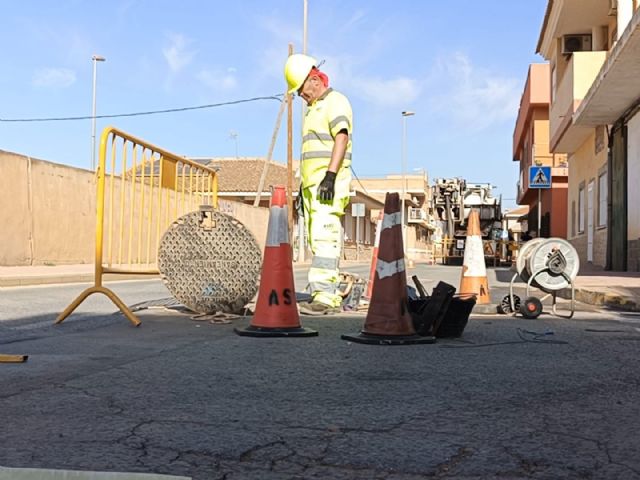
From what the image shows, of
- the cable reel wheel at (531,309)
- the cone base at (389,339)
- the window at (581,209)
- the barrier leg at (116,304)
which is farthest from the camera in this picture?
the window at (581,209)

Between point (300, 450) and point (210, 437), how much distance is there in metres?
0.34

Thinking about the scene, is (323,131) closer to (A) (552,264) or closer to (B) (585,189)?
(A) (552,264)

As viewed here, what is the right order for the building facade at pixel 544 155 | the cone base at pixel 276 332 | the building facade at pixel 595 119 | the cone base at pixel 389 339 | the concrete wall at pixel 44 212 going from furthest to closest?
the building facade at pixel 544 155 < the concrete wall at pixel 44 212 < the building facade at pixel 595 119 < the cone base at pixel 276 332 < the cone base at pixel 389 339

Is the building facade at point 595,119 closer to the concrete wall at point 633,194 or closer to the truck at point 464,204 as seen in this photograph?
the concrete wall at point 633,194

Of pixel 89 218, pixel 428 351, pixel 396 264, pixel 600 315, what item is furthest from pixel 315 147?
pixel 89 218

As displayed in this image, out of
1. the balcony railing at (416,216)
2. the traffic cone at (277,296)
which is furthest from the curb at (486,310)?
the balcony railing at (416,216)

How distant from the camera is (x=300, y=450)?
238 cm

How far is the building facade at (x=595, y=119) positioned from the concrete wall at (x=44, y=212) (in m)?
8.26

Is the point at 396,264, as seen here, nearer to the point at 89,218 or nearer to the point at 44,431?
the point at 44,431

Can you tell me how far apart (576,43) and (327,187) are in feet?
61.7

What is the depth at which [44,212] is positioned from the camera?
59.8ft

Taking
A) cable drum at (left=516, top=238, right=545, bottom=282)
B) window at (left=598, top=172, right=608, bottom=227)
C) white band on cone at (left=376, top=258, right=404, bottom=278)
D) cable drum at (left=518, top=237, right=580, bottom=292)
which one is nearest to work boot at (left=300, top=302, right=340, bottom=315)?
white band on cone at (left=376, top=258, right=404, bottom=278)

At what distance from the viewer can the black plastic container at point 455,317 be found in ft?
16.5

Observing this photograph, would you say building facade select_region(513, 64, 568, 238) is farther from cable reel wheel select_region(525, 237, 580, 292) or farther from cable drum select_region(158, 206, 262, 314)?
cable drum select_region(158, 206, 262, 314)
